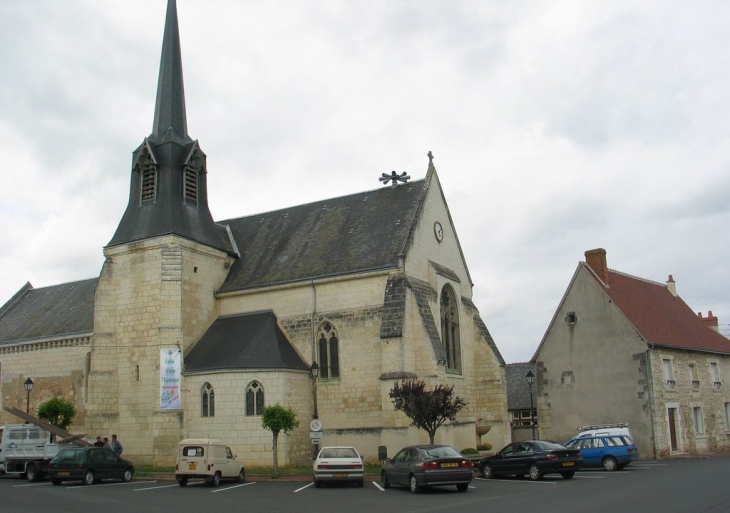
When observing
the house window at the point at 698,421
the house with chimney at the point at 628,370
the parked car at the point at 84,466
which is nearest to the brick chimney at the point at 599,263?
the house with chimney at the point at 628,370

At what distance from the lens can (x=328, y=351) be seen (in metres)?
29.6

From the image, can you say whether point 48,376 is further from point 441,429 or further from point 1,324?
point 441,429

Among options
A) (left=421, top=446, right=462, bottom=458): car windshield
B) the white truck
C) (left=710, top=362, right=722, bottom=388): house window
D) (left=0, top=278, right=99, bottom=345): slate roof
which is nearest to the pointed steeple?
(left=0, top=278, right=99, bottom=345): slate roof

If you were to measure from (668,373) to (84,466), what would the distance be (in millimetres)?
26101

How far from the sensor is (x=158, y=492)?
65.5 ft

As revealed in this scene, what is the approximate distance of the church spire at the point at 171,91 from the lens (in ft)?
112

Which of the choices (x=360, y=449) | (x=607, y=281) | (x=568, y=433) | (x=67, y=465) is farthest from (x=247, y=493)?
(x=607, y=281)

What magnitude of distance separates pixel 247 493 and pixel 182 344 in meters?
12.0

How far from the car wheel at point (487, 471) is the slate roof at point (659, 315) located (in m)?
13.4

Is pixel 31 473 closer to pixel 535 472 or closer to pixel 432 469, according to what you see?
pixel 432 469

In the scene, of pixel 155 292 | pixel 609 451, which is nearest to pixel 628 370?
pixel 609 451

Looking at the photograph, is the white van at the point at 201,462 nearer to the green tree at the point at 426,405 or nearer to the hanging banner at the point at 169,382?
the green tree at the point at 426,405

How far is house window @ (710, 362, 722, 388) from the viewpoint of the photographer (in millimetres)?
38094

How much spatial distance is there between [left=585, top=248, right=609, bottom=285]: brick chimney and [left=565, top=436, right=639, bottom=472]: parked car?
1158 centimetres
